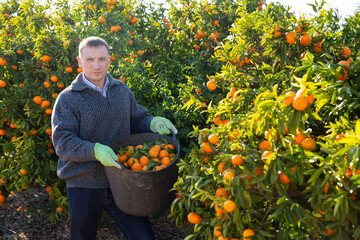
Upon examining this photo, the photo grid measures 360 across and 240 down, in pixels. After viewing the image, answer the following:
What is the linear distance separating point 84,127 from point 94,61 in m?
0.51

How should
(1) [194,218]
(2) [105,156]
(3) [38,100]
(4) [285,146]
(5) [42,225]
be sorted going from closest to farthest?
(4) [285,146] → (1) [194,218] → (2) [105,156] → (3) [38,100] → (5) [42,225]

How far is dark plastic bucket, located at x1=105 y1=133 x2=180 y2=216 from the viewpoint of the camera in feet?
7.09

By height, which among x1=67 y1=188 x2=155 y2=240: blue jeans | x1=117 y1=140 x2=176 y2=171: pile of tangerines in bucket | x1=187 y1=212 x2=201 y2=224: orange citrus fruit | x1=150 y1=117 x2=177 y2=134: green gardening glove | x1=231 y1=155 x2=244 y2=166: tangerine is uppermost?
x1=231 y1=155 x2=244 y2=166: tangerine

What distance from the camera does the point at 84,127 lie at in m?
2.56

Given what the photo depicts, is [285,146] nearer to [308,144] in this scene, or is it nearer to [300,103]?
[308,144]

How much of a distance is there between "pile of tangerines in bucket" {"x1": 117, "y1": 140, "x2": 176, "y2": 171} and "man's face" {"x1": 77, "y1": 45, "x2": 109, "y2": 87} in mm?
604

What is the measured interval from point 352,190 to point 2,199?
3975 millimetres

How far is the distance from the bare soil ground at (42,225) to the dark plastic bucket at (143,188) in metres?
1.46

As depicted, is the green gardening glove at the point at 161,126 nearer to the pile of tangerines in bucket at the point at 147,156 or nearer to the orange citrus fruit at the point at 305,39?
the pile of tangerines in bucket at the point at 147,156

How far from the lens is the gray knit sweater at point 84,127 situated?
2.36m

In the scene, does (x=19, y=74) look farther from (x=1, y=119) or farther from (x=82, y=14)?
(x=82, y=14)

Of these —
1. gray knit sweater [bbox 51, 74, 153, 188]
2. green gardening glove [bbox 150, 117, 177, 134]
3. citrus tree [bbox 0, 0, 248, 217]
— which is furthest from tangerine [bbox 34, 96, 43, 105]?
green gardening glove [bbox 150, 117, 177, 134]

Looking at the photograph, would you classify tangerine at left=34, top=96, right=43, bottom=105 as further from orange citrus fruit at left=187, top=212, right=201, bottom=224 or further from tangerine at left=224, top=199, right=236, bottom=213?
tangerine at left=224, top=199, right=236, bottom=213

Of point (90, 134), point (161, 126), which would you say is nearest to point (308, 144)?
point (161, 126)
